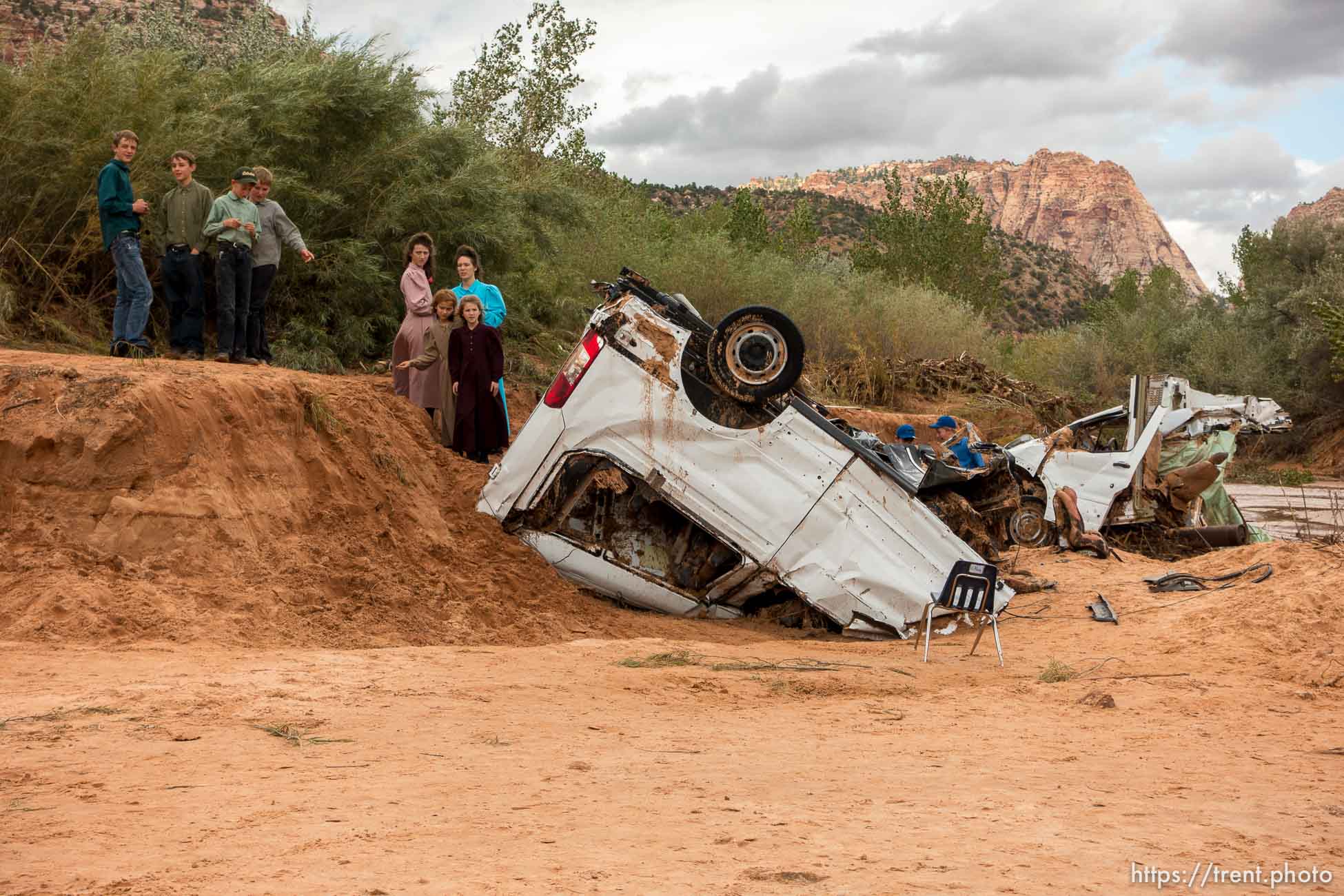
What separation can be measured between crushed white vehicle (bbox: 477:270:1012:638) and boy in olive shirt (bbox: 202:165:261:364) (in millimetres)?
3451

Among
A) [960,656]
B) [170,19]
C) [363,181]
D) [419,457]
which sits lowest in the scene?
[960,656]

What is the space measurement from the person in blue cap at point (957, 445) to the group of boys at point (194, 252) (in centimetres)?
740

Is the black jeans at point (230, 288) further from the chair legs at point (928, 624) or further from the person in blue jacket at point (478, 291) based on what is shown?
the chair legs at point (928, 624)

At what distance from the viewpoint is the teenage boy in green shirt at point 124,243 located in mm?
9414

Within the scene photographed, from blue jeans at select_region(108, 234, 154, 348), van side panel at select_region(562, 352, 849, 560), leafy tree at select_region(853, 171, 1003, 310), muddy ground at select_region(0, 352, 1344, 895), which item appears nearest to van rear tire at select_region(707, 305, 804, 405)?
van side panel at select_region(562, 352, 849, 560)

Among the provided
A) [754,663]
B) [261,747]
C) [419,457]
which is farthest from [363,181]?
[261,747]

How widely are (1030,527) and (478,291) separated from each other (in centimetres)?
753

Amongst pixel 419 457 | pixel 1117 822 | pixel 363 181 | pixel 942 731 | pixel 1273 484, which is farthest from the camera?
pixel 1273 484

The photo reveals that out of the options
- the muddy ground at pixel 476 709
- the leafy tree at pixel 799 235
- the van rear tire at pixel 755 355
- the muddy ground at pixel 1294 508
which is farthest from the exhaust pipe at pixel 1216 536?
the leafy tree at pixel 799 235

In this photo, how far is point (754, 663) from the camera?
727 centimetres

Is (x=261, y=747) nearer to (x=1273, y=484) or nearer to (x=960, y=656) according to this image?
(x=960, y=656)

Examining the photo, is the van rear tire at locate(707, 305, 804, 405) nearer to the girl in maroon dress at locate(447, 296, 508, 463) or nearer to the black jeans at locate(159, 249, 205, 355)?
the girl in maroon dress at locate(447, 296, 508, 463)

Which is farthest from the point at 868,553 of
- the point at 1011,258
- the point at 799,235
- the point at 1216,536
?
the point at 1011,258

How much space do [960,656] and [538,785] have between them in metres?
4.59
